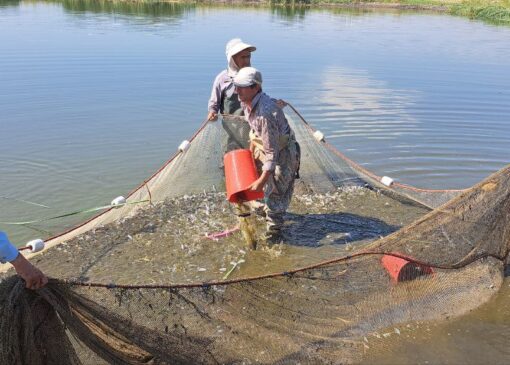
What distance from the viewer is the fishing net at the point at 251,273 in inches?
97.6

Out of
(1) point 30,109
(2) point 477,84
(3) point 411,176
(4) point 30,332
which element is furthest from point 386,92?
(4) point 30,332

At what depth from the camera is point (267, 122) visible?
3871mm

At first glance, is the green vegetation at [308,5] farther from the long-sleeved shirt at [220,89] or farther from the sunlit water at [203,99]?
the long-sleeved shirt at [220,89]

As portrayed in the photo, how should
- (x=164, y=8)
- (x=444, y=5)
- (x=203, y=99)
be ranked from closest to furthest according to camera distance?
(x=203, y=99)
(x=164, y=8)
(x=444, y=5)

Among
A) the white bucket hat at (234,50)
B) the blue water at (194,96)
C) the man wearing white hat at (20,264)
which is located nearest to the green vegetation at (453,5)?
the blue water at (194,96)

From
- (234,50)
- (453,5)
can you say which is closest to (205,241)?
(234,50)

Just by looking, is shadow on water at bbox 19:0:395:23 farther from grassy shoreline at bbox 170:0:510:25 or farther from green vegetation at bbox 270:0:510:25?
green vegetation at bbox 270:0:510:25

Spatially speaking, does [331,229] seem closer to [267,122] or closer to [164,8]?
[267,122]

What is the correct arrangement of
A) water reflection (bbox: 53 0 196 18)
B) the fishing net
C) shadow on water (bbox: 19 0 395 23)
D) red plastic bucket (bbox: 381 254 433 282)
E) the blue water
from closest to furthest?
the fishing net, red plastic bucket (bbox: 381 254 433 282), the blue water, water reflection (bbox: 53 0 196 18), shadow on water (bbox: 19 0 395 23)

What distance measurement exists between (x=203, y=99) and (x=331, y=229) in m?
6.81

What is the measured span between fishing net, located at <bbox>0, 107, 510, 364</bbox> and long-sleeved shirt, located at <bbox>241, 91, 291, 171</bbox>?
1.03 meters

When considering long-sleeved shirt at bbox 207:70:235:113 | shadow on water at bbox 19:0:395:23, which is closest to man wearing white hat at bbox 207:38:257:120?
long-sleeved shirt at bbox 207:70:235:113

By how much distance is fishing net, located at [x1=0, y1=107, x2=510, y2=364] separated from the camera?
248 cm

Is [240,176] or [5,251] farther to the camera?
[240,176]
